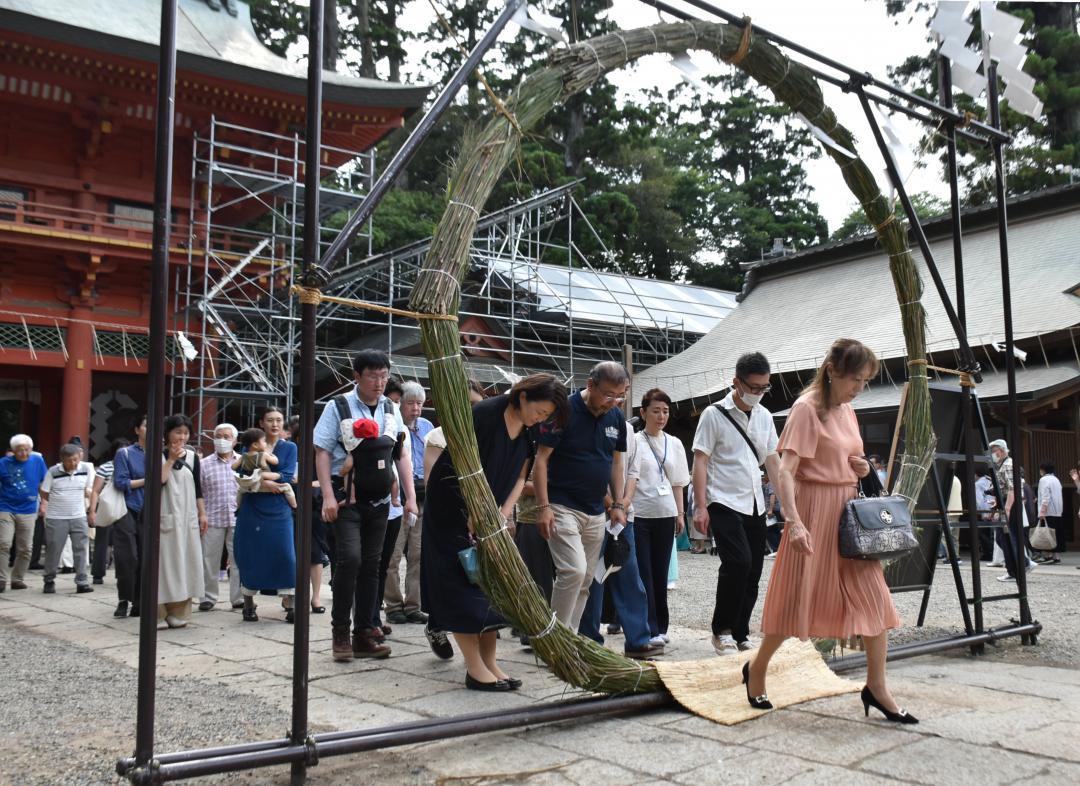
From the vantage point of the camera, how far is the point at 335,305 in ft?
56.5

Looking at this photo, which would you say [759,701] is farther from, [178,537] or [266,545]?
[178,537]

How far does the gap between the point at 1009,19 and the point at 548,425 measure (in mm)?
3801

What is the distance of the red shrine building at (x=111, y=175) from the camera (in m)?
13.9

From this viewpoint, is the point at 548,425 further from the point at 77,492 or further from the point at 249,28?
the point at 249,28

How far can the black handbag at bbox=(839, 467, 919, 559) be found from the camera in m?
3.75

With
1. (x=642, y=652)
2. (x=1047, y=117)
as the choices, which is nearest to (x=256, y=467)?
(x=642, y=652)

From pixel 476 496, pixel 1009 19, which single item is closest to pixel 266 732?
pixel 476 496

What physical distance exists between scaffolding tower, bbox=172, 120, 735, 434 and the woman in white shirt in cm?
642

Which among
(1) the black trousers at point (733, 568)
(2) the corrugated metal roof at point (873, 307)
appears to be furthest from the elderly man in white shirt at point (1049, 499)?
(1) the black trousers at point (733, 568)

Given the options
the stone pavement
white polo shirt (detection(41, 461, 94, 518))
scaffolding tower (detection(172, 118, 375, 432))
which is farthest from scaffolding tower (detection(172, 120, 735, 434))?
the stone pavement

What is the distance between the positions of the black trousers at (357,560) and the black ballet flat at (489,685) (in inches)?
39.5

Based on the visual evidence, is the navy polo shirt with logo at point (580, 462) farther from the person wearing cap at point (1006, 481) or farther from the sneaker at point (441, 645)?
the person wearing cap at point (1006, 481)

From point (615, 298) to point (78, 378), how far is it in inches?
438

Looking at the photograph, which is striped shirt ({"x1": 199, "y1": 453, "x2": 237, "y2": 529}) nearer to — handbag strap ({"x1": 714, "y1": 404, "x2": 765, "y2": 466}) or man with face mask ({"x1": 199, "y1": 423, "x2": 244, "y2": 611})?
man with face mask ({"x1": 199, "y1": 423, "x2": 244, "y2": 611})
